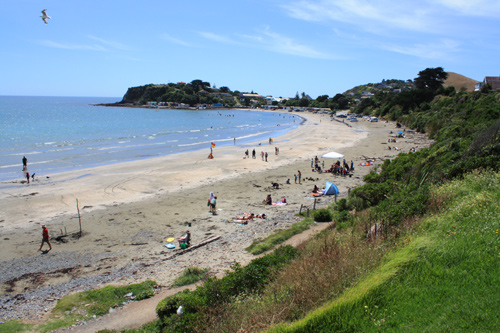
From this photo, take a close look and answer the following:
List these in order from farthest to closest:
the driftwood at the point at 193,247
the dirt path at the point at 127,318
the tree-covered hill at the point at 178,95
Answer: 1. the tree-covered hill at the point at 178,95
2. the driftwood at the point at 193,247
3. the dirt path at the point at 127,318

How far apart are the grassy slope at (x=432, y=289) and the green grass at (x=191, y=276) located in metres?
5.66

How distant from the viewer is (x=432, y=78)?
8669cm

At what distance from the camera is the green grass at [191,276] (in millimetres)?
10508

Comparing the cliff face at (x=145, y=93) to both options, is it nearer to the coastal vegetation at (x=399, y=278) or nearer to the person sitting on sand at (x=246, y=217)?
the person sitting on sand at (x=246, y=217)

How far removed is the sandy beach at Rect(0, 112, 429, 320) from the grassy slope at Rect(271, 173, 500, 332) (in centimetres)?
663

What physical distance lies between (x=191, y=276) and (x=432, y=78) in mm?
91964

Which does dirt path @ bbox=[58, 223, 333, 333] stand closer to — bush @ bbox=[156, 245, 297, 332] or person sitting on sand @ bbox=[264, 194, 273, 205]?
bush @ bbox=[156, 245, 297, 332]

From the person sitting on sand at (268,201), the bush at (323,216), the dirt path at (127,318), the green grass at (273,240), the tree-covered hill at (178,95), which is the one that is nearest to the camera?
the dirt path at (127,318)

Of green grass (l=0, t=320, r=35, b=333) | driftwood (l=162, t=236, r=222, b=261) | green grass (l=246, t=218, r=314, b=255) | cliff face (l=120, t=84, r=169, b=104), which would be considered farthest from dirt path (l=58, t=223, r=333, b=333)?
cliff face (l=120, t=84, r=169, b=104)

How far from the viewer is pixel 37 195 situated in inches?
878

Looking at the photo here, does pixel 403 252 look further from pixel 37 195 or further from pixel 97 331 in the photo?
pixel 37 195

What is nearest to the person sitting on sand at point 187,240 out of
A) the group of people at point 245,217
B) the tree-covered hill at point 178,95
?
the group of people at point 245,217

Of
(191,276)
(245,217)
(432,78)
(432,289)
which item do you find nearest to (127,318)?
(191,276)

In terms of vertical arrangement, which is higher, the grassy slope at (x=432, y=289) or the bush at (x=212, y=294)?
the grassy slope at (x=432, y=289)
